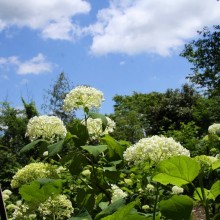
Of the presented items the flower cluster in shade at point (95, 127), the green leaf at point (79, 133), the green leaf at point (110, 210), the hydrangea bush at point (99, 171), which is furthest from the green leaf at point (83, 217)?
the flower cluster in shade at point (95, 127)

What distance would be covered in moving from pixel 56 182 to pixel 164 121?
2610 centimetres

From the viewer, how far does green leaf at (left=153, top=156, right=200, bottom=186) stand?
1.44 metres

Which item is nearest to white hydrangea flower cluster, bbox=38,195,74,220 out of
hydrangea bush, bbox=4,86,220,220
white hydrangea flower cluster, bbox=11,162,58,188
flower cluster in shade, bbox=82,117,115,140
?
hydrangea bush, bbox=4,86,220,220

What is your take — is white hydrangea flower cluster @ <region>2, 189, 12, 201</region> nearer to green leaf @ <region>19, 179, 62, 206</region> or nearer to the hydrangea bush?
the hydrangea bush

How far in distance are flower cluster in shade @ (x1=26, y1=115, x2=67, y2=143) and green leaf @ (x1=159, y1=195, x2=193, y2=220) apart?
131cm

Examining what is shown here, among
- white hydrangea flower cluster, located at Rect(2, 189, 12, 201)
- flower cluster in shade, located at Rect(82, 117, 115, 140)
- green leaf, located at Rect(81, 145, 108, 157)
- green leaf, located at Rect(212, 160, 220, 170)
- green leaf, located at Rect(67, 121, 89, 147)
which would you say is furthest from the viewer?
white hydrangea flower cluster, located at Rect(2, 189, 12, 201)

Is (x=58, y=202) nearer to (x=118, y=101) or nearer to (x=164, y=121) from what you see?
(x=164, y=121)

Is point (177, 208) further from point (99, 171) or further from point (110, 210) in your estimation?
point (99, 171)

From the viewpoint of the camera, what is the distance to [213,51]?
21.6 m

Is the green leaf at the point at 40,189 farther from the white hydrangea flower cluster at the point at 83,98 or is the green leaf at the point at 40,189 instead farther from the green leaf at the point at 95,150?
the white hydrangea flower cluster at the point at 83,98

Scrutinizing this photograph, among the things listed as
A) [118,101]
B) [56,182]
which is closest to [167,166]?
[56,182]

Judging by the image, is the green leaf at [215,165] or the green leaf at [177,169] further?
the green leaf at [215,165]

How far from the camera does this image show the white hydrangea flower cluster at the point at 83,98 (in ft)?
8.87

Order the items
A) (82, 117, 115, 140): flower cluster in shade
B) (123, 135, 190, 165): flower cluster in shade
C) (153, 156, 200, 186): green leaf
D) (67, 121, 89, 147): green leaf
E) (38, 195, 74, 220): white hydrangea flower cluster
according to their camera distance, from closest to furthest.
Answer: (153, 156, 200, 186): green leaf
(123, 135, 190, 165): flower cluster in shade
(38, 195, 74, 220): white hydrangea flower cluster
(67, 121, 89, 147): green leaf
(82, 117, 115, 140): flower cluster in shade
